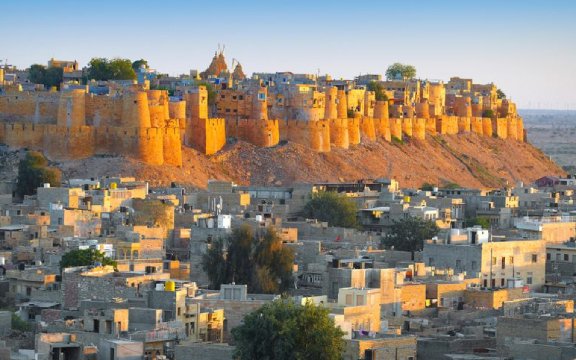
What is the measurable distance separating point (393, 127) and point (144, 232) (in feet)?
135

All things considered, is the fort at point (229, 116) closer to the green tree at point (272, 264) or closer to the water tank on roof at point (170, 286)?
the green tree at point (272, 264)

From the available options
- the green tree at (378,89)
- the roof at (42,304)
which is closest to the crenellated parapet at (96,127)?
the green tree at (378,89)

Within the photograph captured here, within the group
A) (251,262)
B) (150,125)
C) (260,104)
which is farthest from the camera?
(260,104)

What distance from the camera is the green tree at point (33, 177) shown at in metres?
53.9

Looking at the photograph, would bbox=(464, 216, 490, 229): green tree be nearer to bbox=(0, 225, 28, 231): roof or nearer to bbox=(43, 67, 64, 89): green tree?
bbox=(0, 225, 28, 231): roof

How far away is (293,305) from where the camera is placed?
25.0m

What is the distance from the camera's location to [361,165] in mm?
71438

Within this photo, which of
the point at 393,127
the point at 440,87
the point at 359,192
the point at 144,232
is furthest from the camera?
the point at 440,87

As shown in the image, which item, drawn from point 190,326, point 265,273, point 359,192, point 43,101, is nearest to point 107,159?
point 43,101

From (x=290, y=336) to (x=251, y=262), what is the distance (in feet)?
32.1

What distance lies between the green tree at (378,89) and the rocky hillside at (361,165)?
2.90 metres

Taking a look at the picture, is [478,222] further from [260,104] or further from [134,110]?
[260,104]

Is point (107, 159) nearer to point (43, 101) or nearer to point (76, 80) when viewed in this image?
point (43, 101)

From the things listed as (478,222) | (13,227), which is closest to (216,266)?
(13,227)
